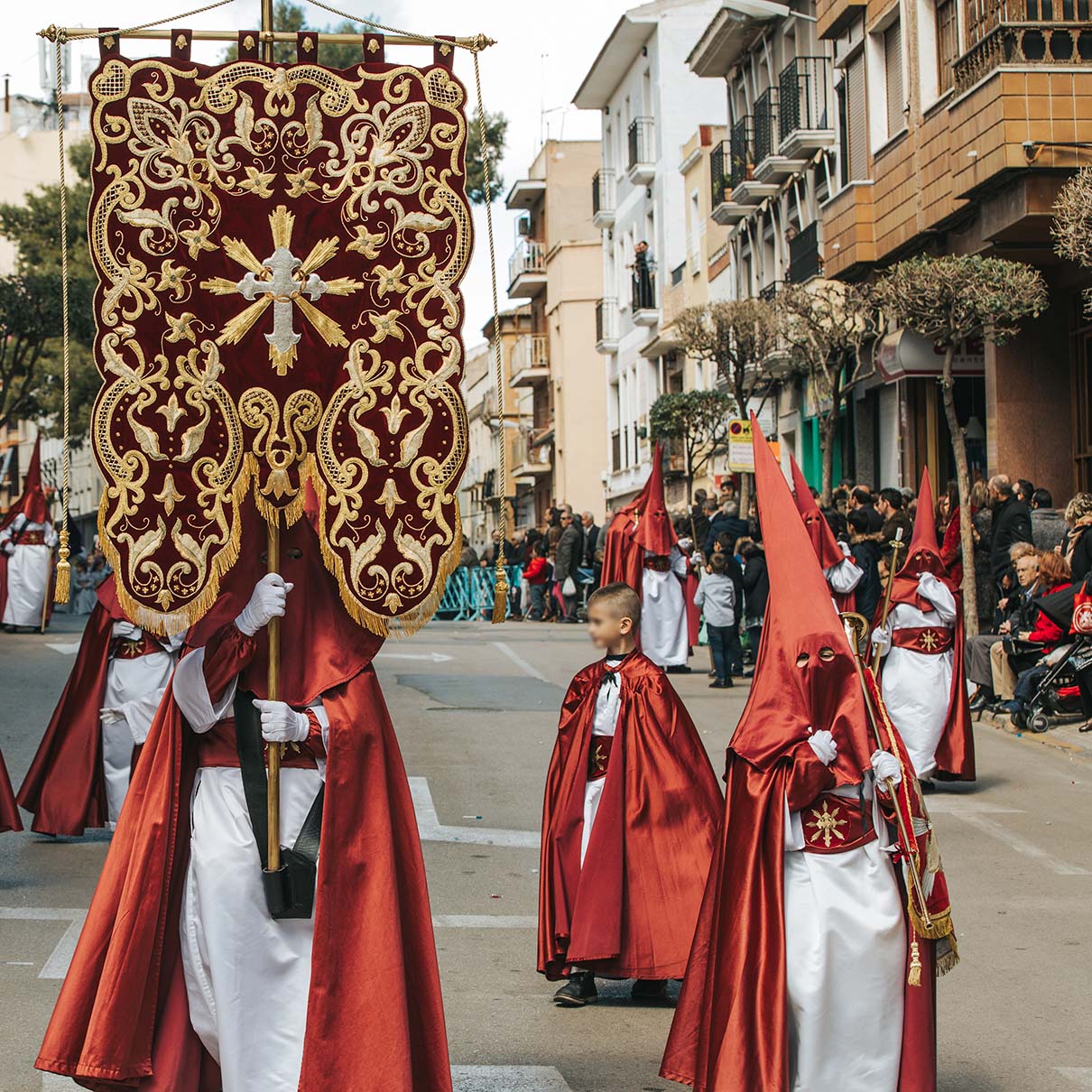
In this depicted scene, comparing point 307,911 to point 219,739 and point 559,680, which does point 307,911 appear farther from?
point 559,680

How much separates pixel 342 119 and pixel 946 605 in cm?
795

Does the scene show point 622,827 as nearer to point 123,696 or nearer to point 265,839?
point 265,839

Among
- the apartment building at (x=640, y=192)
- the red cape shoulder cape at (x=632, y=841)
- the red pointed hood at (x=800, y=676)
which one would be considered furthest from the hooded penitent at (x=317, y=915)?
the apartment building at (x=640, y=192)

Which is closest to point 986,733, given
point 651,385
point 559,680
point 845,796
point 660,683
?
point 559,680

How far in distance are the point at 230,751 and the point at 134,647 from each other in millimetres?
5490

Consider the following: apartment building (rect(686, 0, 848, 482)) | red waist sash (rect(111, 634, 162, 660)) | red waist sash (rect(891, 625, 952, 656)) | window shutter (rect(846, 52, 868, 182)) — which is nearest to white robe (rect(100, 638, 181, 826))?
red waist sash (rect(111, 634, 162, 660))

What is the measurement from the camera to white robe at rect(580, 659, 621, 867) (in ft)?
24.4

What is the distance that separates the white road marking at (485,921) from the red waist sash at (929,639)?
4721mm

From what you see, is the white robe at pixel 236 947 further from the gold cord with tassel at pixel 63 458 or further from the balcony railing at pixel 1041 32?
the balcony railing at pixel 1041 32

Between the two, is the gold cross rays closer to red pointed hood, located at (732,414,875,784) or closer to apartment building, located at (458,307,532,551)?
red pointed hood, located at (732,414,875,784)

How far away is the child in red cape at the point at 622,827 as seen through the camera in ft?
23.7

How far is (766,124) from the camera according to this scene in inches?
1351

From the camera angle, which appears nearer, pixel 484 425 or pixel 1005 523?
pixel 1005 523

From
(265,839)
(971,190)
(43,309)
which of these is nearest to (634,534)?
(971,190)
